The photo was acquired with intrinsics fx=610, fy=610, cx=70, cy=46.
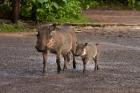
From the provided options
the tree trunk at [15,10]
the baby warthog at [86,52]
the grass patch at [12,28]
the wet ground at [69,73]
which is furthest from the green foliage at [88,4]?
the baby warthog at [86,52]

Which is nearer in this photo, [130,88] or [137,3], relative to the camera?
[130,88]

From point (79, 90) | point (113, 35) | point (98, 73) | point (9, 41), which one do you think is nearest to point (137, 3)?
point (113, 35)

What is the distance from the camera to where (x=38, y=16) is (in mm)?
26078

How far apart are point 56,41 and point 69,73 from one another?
0.78 meters

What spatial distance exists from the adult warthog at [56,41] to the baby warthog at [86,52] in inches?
12.6

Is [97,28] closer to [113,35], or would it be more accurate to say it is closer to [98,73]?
[113,35]

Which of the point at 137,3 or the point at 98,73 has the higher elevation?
the point at 98,73

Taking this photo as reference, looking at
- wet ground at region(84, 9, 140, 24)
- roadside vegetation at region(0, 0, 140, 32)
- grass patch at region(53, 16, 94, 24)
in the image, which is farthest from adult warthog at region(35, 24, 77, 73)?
wet ground at region(84, 9, 140, 24)

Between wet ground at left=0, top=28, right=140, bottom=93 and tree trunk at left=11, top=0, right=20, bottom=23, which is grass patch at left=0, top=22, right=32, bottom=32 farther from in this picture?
wet ground at left=0, top=28, right=140, bottom=93

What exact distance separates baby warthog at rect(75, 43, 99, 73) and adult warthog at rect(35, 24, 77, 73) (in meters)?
0.32

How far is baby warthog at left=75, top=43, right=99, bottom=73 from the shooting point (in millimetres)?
13438

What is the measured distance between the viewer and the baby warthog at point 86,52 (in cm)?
1344

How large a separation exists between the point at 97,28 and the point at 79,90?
15.1 m

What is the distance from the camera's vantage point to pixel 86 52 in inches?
537
